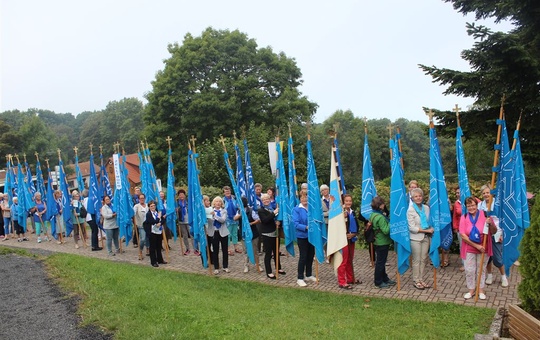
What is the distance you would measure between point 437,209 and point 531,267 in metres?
3.69

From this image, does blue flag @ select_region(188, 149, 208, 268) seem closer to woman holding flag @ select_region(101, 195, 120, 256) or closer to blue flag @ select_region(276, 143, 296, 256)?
blue flag @ select_region(276, 143, 296, 256)

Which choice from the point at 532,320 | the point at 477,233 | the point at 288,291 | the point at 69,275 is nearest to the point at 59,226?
the point at 69,275

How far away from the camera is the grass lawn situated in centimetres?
584

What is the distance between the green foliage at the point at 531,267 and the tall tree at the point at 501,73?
711 cm

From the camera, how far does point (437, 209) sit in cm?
862

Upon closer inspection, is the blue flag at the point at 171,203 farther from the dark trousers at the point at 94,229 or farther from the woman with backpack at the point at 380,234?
the woman with backpack at the point at 380,234


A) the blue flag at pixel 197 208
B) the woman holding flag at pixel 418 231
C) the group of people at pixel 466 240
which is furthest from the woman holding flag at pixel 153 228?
the woman holding flag at pixel 418 231

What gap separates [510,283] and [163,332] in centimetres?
682

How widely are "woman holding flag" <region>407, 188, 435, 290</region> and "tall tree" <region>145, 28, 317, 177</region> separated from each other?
75.5ft

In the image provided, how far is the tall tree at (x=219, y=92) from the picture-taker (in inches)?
1227

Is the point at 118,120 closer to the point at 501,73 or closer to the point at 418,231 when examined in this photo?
the point at 501,73

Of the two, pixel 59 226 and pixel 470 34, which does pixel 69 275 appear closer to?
pixel 59 226

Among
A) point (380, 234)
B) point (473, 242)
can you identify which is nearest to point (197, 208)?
point (380, 234)

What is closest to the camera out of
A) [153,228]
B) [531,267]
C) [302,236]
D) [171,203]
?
[531,267]
